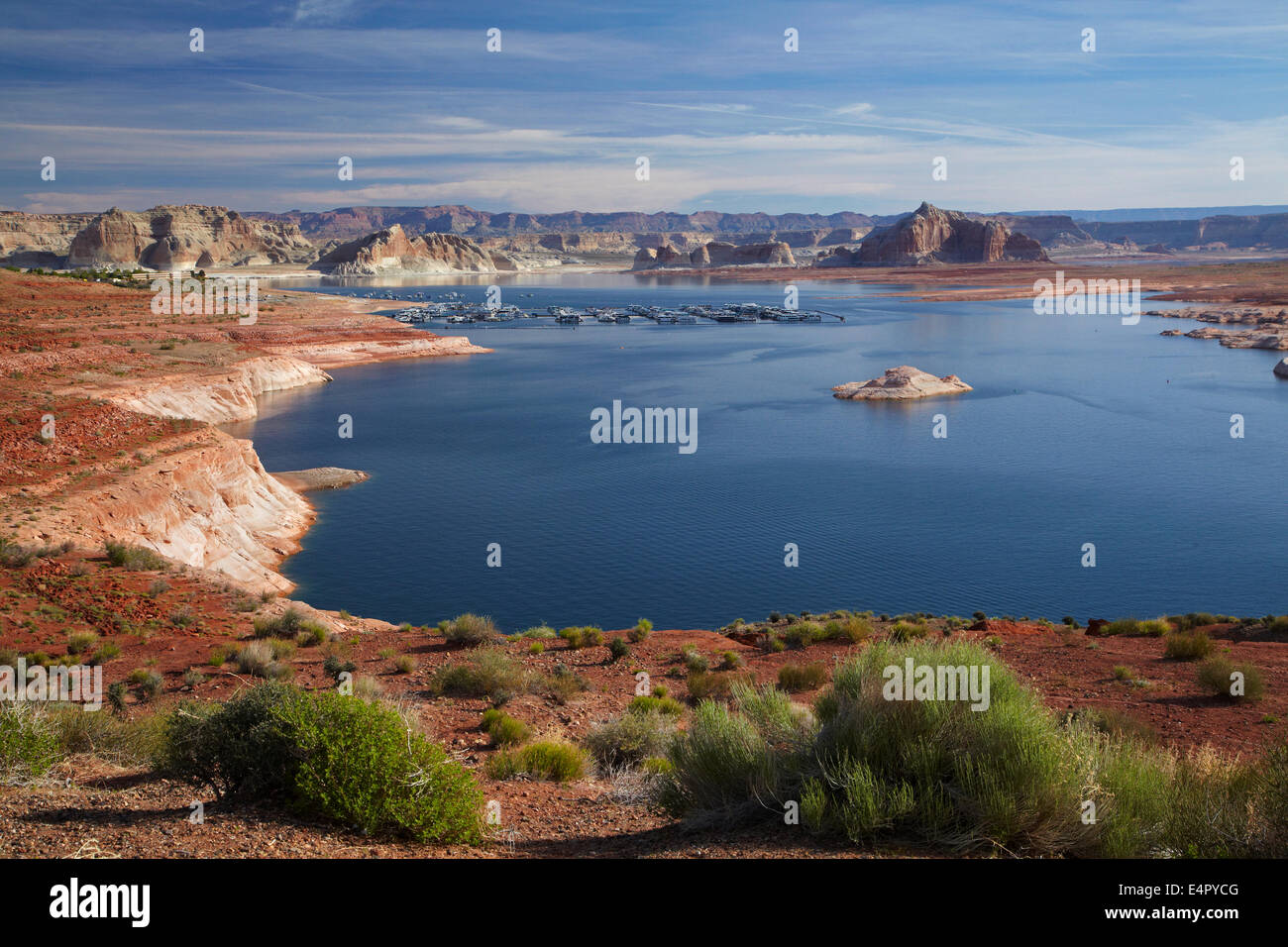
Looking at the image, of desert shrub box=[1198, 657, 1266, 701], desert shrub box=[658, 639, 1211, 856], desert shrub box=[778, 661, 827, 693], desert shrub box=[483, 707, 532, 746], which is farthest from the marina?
desert shrub box=[658, 639, 1211, 856]

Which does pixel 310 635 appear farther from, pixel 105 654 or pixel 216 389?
pixel 216 389

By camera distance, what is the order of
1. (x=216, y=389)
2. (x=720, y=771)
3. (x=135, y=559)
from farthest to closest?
(x=216, y=389)
(x=135, y=559)
(x=720, y=771)

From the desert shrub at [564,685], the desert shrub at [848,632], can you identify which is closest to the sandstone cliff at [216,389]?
the desert shrub at [564,685]

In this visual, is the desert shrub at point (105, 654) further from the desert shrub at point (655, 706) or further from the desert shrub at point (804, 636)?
the desert shrub at point (804, 636)

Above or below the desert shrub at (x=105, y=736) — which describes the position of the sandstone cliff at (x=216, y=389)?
above

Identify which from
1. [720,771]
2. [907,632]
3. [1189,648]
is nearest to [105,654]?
[720,771]
